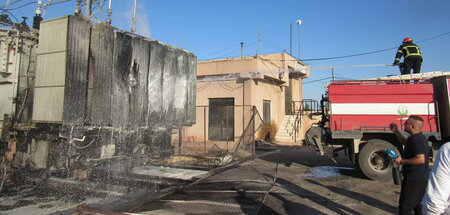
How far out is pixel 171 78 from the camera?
317 inches

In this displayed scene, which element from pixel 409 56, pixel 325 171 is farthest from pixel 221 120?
pixel 409 56

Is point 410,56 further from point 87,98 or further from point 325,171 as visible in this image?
point 87,98

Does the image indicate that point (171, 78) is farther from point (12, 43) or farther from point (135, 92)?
point (12, 43)

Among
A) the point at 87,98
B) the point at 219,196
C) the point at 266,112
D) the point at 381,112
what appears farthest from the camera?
the point at 266,112

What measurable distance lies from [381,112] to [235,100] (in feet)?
27.9

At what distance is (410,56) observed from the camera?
29.6ft

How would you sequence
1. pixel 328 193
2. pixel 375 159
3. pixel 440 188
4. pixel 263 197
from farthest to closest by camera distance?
pixel 375 159 → pixel 328 193 → pixel 263 197 → pixel 440 188

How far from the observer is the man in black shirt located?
3.67 meters

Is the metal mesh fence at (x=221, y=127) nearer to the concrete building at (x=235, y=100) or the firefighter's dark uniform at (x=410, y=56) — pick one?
the concrete building at (x=235, y=100)

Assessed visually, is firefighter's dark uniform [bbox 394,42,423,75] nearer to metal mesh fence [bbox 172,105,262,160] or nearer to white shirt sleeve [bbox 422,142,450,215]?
metal mesh fence [bbox 172,105,262,160]

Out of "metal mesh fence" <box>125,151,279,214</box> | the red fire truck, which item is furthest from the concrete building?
"metal mesh fence" <box>125,151,279,214</box>

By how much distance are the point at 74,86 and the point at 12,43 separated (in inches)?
74.0

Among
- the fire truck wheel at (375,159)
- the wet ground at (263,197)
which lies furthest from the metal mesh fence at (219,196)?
the fire truck wheel at (375,159)

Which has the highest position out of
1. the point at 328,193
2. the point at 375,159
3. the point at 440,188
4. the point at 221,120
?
the point at 221,120
